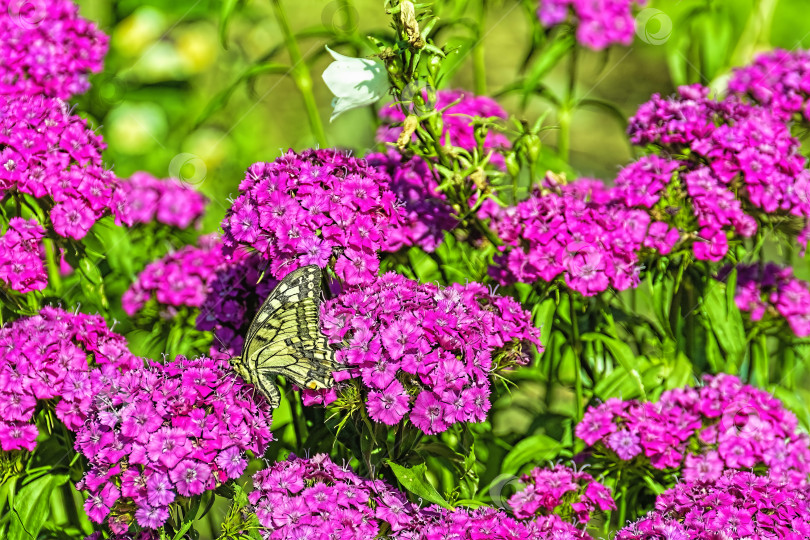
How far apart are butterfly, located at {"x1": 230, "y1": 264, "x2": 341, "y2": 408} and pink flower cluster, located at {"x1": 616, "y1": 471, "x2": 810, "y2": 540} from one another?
96 centimetres

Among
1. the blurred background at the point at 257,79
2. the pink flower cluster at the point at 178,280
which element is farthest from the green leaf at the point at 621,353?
the blurred background at the point at 257,79

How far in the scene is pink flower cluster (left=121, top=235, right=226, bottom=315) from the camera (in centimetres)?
332

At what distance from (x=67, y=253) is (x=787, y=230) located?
8.55ft

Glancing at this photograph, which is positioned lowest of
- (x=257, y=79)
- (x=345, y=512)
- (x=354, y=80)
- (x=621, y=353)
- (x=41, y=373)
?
(x=345, y=512)

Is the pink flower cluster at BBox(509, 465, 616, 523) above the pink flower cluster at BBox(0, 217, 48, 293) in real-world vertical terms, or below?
below

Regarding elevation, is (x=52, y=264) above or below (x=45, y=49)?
below

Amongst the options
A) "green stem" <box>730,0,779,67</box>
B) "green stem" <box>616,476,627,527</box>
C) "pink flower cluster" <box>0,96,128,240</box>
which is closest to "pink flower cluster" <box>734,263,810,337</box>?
"green stem" <box>616,476,627,527</box>

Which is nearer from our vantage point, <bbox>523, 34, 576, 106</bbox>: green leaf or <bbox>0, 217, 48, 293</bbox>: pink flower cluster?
<bbox>0, 217, 48, 293</bbox>: pink flower cluster

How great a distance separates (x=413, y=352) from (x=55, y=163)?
1.41m

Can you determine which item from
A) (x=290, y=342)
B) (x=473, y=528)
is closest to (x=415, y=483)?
(x=473, y=528)

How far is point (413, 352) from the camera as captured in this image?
2258mm

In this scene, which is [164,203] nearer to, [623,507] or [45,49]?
[45,49]

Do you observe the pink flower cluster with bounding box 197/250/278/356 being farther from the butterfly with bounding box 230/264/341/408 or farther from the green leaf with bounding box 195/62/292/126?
the green leaf with bounding box 195/62/292/126

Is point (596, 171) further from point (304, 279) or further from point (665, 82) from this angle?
point (304, 279)
